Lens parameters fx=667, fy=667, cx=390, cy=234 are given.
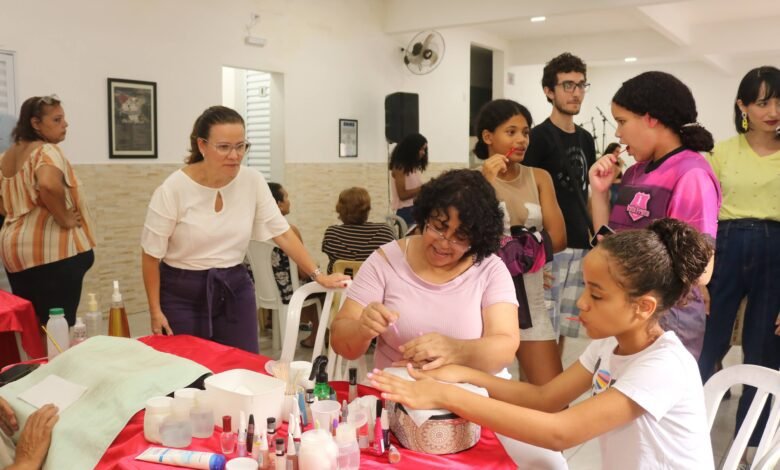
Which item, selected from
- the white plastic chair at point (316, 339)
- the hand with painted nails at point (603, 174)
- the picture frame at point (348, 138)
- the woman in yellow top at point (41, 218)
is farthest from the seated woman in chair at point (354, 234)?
the picture frame at point (348, 138)

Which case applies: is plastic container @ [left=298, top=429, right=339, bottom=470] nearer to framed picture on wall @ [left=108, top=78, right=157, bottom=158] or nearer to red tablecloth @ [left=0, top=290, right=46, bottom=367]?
red tablecloth @ [left=0, top=290, right=46, bottom=367]

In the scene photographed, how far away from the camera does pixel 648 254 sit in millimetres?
1401

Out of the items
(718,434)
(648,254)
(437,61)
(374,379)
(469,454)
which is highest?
(437,61)

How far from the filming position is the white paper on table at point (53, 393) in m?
1.59

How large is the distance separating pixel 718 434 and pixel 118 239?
14.9ft

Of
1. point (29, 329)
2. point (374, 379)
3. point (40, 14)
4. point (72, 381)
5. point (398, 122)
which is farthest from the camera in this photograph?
point (398, 122)

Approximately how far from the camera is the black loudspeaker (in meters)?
7.90

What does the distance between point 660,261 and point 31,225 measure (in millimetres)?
3085

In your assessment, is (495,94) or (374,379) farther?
(495,94)

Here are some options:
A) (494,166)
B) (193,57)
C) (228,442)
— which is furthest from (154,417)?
(193,57)

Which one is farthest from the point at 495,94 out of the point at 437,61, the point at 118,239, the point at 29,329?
the point at 29,329

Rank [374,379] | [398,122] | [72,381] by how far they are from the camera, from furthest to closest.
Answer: [398,122]
[72,381]
[374,379]

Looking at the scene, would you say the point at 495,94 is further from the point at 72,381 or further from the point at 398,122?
the point at 72,381

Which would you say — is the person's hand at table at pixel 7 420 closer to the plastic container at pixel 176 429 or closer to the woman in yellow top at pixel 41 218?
the plastic container at pixel 176 429
